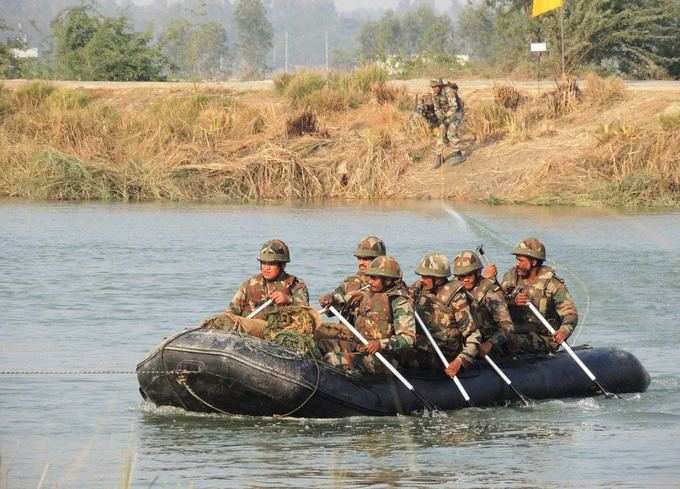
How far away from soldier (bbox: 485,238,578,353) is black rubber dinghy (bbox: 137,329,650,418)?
1.33m

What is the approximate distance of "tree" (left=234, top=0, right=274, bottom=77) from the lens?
142000 millimetres

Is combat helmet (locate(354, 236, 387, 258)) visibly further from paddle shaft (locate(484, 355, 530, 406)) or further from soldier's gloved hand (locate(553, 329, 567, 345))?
soldier's gloved hand (locate(553, 329, 567, 345))

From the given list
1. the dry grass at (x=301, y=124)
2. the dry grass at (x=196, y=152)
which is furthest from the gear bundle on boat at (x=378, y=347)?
the dry grass at (x=301, y=124)

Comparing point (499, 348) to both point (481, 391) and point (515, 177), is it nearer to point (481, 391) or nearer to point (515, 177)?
point (481, 391)

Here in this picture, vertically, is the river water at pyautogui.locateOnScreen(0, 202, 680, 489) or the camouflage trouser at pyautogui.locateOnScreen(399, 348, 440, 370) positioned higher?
the camouflage trouser at pyautogui.locateOnScreen(399, 348, 440, 370)

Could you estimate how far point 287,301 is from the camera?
16.5 metres

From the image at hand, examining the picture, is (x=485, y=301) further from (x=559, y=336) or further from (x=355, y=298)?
(x=355, y=298)

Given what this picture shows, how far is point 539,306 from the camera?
18.1 m

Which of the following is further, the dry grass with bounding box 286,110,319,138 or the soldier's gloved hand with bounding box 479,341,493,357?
the dry grass with bounding box 286,110,319,138

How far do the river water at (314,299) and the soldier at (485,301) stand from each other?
29.6 inches

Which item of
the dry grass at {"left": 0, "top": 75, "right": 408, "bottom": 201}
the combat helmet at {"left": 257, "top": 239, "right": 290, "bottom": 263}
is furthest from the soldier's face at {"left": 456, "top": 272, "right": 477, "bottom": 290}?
the dry grass at {"left": 0, "top": 75, "right": 408, "bottom": 201}

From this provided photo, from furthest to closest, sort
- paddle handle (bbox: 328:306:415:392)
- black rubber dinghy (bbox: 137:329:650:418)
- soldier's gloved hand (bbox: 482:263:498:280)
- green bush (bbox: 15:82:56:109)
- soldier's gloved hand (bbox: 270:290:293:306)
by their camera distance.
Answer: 1. green bush (bbox: 15:82:56:109)
2. soldier's gloved hand (bbox: 482:263:498:280)
3. soldier's gloved hand (bbox: 270:290:293:306)
4. paddle handle (bbox: 328:306:415:392)
5. black rubber dinghy (bbox: 137:329:650:418)

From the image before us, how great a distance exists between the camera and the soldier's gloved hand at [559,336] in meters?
17.7

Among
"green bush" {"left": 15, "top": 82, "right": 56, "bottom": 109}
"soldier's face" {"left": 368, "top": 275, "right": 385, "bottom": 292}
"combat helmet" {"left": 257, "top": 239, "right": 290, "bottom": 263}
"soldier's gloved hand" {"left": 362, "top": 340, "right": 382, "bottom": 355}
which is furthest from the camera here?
"green bush" {"left": 15, "top": 82, "right": 56, "bottom": 109}
